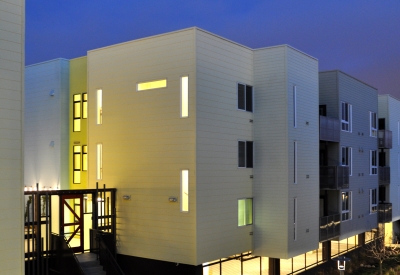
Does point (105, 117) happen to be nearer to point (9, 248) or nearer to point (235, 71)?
point (235, 71)

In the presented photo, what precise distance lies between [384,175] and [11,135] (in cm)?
2879

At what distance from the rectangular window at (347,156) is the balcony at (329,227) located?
3.44m

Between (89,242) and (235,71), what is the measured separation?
9089mm

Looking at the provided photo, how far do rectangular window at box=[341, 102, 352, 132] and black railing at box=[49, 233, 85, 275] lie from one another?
16557mm

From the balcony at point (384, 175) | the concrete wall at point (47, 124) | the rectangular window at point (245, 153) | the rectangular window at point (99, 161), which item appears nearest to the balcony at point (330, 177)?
the rectangular window at point (245, 153)

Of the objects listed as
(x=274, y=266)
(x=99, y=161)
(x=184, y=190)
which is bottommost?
(x=274, y=266)

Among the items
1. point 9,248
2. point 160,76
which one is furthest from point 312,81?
point 9,248

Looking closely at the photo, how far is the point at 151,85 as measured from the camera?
60.2 feet

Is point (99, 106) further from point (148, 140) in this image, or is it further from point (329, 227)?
point (329, 227)

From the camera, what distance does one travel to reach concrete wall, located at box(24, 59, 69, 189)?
21859 millimetres

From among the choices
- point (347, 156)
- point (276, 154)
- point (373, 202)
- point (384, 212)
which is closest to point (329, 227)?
point (347, 156)

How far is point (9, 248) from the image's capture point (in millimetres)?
10477

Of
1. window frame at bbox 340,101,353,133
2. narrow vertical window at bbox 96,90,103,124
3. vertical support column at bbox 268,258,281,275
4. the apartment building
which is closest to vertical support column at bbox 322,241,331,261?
vertical support column at bbox 268,258,281,275

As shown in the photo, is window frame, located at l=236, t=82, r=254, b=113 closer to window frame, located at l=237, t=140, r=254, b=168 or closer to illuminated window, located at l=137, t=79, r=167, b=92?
window frame, located at l=237, t=140, r=254, b=168
